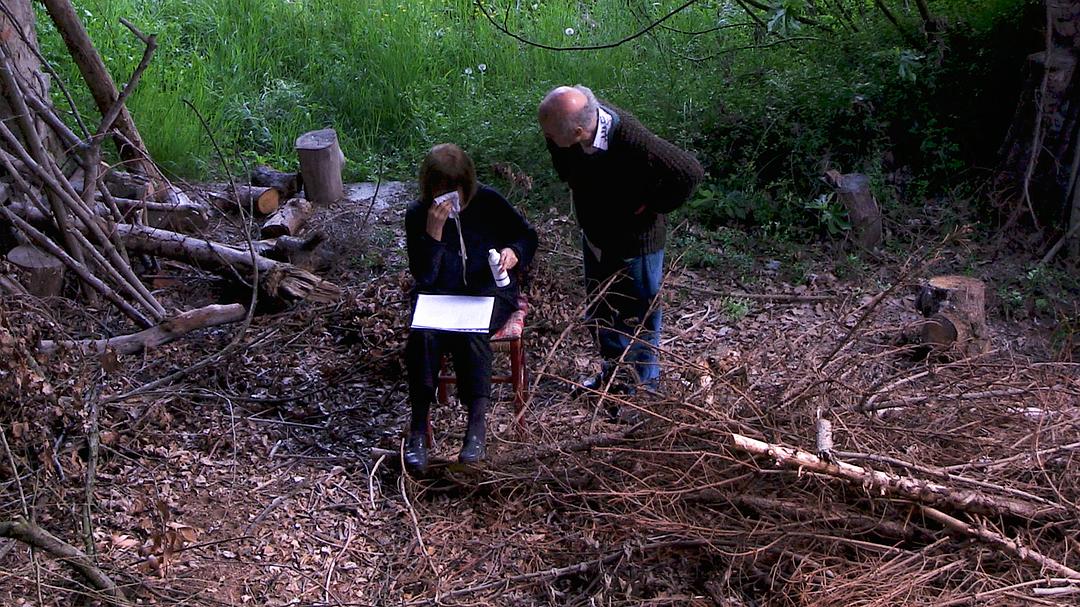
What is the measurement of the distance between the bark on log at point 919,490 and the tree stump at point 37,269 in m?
4.01

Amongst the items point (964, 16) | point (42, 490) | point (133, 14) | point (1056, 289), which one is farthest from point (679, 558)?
point (133, 14)

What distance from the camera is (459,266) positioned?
15.3ft

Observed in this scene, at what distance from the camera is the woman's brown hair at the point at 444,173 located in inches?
179

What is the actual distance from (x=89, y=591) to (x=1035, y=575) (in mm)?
3200

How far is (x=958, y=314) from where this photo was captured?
18.0ft

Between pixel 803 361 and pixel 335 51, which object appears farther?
pixel 335 51

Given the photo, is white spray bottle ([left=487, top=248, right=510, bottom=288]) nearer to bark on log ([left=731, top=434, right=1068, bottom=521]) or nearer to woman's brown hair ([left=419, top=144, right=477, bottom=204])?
woman's brown hair ([left=419, top=144, right=477, bottom=204])

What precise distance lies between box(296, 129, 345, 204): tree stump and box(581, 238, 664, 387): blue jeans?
10.1 feet

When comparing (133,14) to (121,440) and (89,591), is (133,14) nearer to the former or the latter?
(121,440)

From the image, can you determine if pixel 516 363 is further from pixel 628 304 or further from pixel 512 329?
pixel 628 304

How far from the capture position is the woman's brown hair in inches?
179

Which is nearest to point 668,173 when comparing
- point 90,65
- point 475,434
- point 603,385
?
point 603,385

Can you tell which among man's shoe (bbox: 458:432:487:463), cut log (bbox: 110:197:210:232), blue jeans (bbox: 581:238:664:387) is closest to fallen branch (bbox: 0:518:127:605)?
man's shoe (bbox: 458:432:487:463)

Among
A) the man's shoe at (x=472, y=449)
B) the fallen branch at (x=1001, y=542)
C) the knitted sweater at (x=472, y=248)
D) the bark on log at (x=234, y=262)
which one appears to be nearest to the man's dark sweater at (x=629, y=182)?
the knitted sweater at (x=472, y=248)
